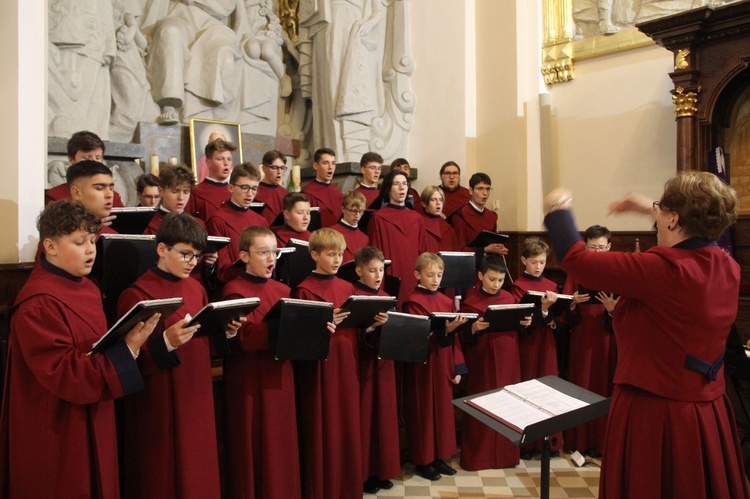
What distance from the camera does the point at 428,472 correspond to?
4285mm

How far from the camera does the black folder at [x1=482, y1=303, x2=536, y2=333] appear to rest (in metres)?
4.22

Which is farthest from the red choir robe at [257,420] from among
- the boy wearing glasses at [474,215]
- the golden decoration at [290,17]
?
the golden decoration at [290,17]

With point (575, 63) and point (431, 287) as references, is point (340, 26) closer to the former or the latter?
point (575, 63)

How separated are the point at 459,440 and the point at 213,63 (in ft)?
15.9

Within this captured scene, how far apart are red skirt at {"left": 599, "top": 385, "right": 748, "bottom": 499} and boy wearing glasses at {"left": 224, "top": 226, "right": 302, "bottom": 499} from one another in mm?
1756

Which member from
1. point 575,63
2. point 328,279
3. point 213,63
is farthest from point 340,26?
point 328,279

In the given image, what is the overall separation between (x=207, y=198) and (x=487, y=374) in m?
2.52

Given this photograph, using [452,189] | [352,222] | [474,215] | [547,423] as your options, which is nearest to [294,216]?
[352,222]

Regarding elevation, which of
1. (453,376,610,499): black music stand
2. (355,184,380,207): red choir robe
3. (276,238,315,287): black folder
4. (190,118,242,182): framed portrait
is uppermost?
(190,118,242,182): framed portrait

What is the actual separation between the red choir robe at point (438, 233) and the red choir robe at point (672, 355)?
376 centimetres

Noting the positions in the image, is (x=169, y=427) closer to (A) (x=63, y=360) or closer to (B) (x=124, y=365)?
(B) (x=124, y=365)

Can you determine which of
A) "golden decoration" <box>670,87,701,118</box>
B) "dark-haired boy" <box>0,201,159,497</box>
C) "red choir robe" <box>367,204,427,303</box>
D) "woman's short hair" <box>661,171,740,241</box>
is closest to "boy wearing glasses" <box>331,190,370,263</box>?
"red choir robe" <box>367,204,427,303</box>

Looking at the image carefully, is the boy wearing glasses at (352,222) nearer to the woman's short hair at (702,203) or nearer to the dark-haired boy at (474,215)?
the dark-haired boy at (474,215)

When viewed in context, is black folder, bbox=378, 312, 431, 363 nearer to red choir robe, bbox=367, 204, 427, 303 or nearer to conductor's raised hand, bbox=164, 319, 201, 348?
conductor's raised hand, bbox=164, 319, 201, 348
